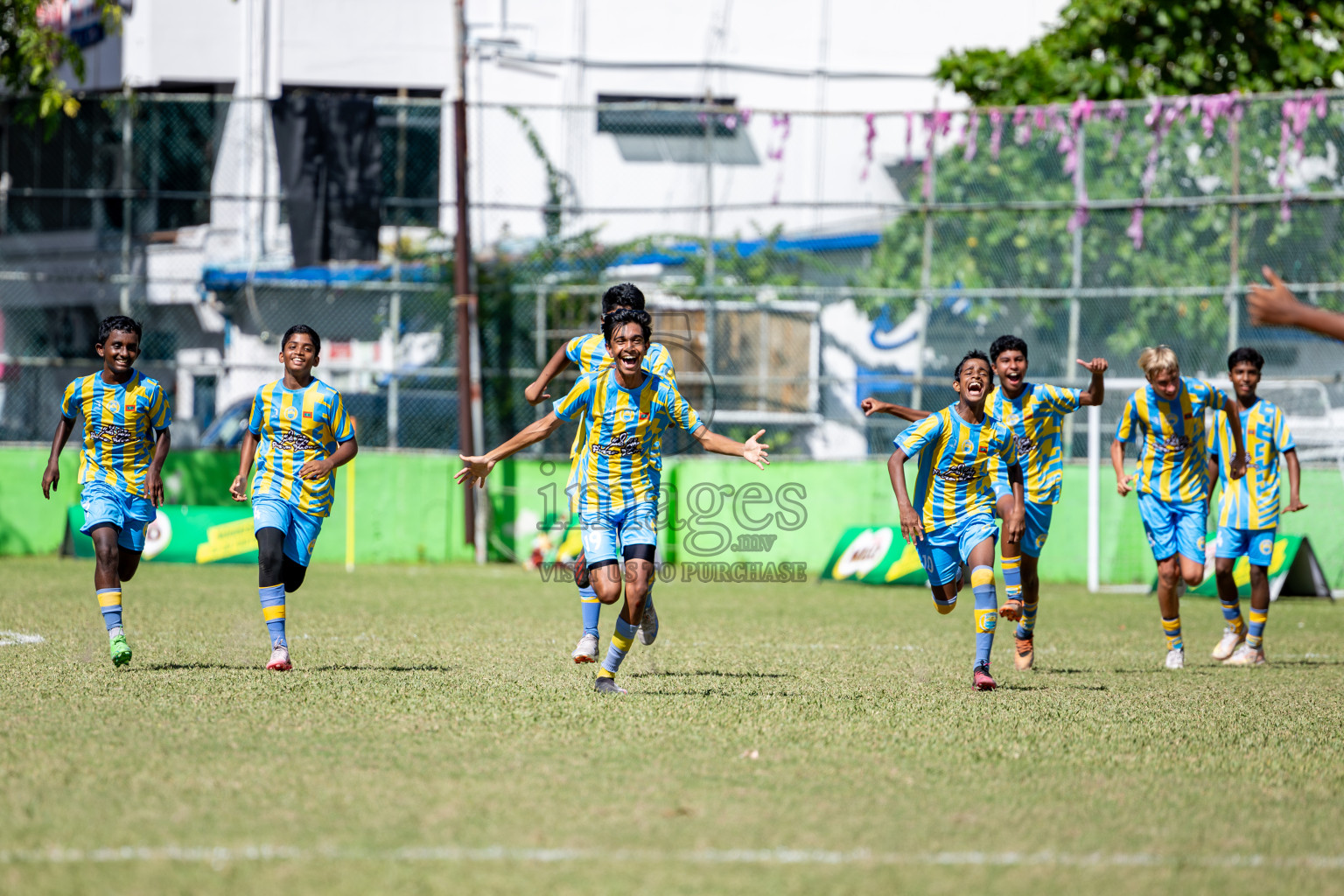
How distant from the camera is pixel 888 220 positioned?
17594 mm

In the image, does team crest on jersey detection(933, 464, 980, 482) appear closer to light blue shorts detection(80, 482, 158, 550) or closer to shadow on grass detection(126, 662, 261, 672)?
shadow on grass detection(126, 662, 261, 672)

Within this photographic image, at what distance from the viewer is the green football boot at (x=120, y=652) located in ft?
26.2

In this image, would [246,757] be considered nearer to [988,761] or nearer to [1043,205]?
[988,761]

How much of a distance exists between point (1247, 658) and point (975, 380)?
3241 millimetres

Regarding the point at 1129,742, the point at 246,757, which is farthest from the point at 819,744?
the point at 246,757

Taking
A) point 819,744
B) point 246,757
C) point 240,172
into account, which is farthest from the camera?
point 240,172

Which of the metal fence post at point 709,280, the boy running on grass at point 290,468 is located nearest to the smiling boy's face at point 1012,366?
the boy running on grass at point 290,468

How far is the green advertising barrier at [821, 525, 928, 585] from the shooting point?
15.6 meters

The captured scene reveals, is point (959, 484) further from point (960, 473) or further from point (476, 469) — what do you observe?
point (476, 469)

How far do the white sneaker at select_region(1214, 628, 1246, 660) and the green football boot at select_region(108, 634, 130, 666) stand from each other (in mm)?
6898

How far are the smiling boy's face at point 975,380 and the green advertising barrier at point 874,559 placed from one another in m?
7.29

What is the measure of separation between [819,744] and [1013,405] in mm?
3583

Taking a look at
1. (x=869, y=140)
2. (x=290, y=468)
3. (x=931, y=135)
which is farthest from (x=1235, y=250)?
(x=290, y=468)

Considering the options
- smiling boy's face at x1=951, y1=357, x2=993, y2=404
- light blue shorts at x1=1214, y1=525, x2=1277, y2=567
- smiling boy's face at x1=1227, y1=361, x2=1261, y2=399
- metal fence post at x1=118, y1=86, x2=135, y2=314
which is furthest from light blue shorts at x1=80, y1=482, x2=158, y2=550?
metal fence post at x1=118, y1=86, x2=135, y2=314
